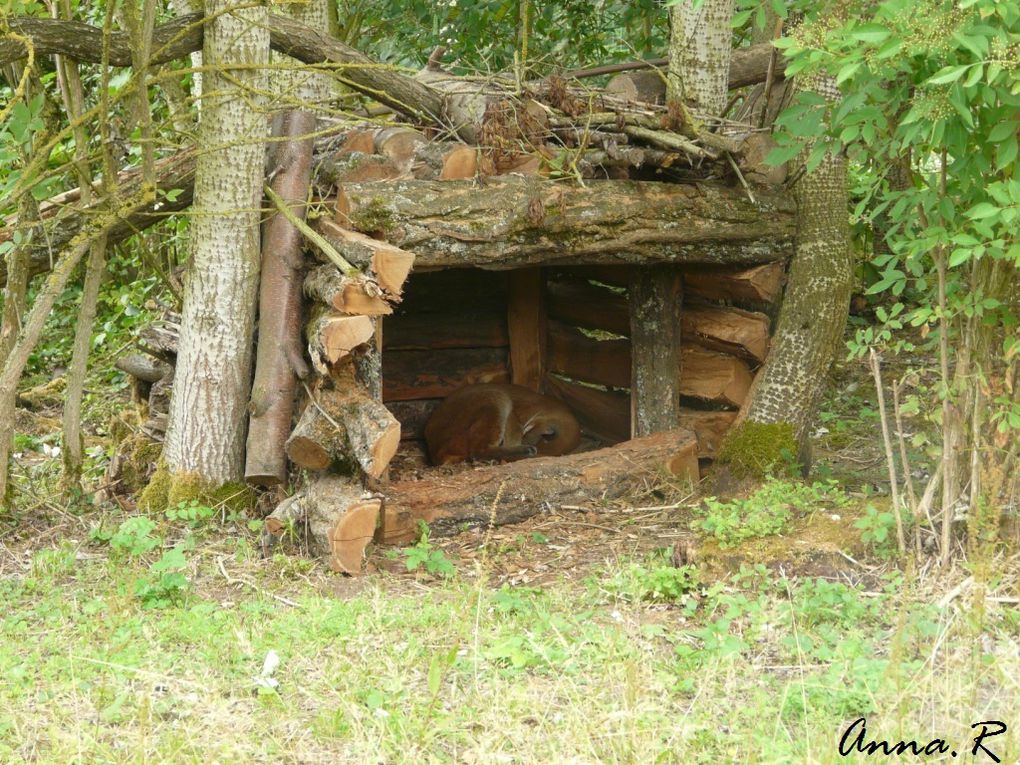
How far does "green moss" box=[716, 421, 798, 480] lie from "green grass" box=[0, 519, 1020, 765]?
1.44m

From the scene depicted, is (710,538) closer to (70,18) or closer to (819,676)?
(819,676)

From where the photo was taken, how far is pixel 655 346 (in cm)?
680

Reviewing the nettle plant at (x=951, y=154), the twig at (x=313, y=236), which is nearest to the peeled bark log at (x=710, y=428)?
the nettle plant at (x=951, y=154)

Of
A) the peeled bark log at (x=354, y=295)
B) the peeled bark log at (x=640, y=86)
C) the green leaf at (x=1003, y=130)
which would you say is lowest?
the peeled bark log at (x=354, y=295)

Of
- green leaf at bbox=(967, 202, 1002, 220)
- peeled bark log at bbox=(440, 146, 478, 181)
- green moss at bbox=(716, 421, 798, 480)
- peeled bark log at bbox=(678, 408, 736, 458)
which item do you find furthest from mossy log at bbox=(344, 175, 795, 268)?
green leaf at bbox=(967, 202, 1002, 220)

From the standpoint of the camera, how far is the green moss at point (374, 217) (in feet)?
17.5

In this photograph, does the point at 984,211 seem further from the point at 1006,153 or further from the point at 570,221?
the point at 570,221

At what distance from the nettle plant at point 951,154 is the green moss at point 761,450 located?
1.38 metres

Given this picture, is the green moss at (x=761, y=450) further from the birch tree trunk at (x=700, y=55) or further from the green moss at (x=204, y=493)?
the green moss at (x=204, y=493)

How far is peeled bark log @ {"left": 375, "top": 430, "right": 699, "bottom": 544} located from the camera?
5672 millimetres

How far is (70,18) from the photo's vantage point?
17.7 feet

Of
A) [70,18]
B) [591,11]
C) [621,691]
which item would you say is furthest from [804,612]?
[591,11]

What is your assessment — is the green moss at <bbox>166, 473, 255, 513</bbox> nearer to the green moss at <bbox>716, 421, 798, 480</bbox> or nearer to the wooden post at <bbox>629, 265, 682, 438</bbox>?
the wooden post at <bbox>629, 265, 682, 438</bbox>

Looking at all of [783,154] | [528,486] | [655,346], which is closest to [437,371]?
[655,346]
